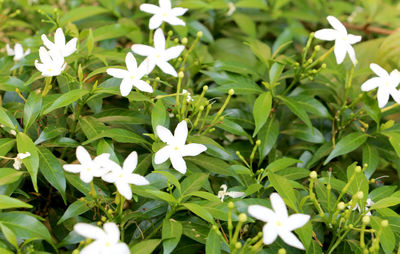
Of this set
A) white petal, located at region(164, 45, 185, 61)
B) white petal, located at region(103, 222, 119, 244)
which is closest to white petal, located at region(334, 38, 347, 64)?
white petal, located at region(164, 45, 185, 61)

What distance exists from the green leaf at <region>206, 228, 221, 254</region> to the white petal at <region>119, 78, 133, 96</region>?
0.34 metres

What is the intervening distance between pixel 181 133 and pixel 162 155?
6 cm

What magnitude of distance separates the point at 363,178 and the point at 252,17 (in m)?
1.04

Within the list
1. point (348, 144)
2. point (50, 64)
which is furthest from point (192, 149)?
point (348, 144)

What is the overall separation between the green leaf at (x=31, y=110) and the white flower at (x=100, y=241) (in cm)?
37

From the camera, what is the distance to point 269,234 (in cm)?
71

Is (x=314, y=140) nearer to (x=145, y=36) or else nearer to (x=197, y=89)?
(x=197, y=89)

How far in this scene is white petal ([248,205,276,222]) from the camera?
0.72 metres

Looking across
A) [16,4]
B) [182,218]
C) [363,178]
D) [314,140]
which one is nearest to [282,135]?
[314,140]

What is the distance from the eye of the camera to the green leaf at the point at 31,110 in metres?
0.96

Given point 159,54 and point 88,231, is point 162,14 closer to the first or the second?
point 159,54

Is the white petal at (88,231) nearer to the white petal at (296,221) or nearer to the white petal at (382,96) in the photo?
the white petal at (296,221)

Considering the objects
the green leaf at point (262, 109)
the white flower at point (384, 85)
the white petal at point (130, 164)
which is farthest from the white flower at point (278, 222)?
the white flower at point (384, 85)

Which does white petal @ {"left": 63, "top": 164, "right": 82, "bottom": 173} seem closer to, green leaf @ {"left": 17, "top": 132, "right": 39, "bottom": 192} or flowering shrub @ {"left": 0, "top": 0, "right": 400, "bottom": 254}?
flowering shrub @ {"left": 0, "top": 0, "right": 400, "bottom": 254}
